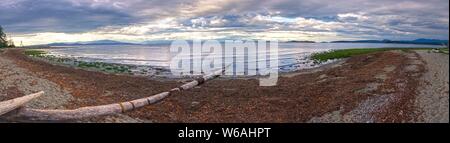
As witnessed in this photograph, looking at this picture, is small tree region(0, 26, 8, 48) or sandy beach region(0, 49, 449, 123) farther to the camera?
small tree region(0, 26, 8, 48)

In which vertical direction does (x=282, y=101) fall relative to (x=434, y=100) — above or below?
below

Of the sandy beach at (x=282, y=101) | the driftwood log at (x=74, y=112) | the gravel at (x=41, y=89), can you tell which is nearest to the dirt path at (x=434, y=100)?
the sandy beach at (x=282, y=101)

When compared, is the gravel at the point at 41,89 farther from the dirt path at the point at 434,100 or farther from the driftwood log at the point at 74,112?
the dirt path at the point at 434,100

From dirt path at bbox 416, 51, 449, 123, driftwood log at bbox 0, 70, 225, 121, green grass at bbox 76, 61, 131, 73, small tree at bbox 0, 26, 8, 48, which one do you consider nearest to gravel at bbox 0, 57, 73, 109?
driftwood log at bbox 0, 70, 225, 121

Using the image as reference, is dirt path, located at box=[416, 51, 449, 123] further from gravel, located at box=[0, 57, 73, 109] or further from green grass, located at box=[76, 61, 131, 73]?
green grass, located at box=[76, 61, 131, 73]

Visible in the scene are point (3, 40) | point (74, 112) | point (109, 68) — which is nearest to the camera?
point (74, 112)

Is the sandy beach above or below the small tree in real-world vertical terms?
below

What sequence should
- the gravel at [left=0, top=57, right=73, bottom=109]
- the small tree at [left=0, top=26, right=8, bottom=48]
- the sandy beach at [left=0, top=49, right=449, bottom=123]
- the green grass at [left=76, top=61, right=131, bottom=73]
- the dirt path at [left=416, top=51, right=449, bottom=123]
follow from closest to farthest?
the dirt path at [left=416, top=51, right=449, bottom=123] < the sandy beach at [left=0, top=49, right=449, bottom=123] < the gravel at [left=0, top=57, right=73, bottom=109] < the green grass at [left=76, top=61, right=131, bottom=73] < the small tree at [left=0, top=26, right=8, bottom=48]

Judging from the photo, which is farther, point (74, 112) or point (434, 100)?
point (434, 100)

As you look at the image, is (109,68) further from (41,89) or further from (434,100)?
(434,100)

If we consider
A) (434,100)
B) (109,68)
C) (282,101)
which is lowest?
(282,101)

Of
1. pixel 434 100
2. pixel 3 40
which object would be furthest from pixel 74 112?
pixel 3 40
